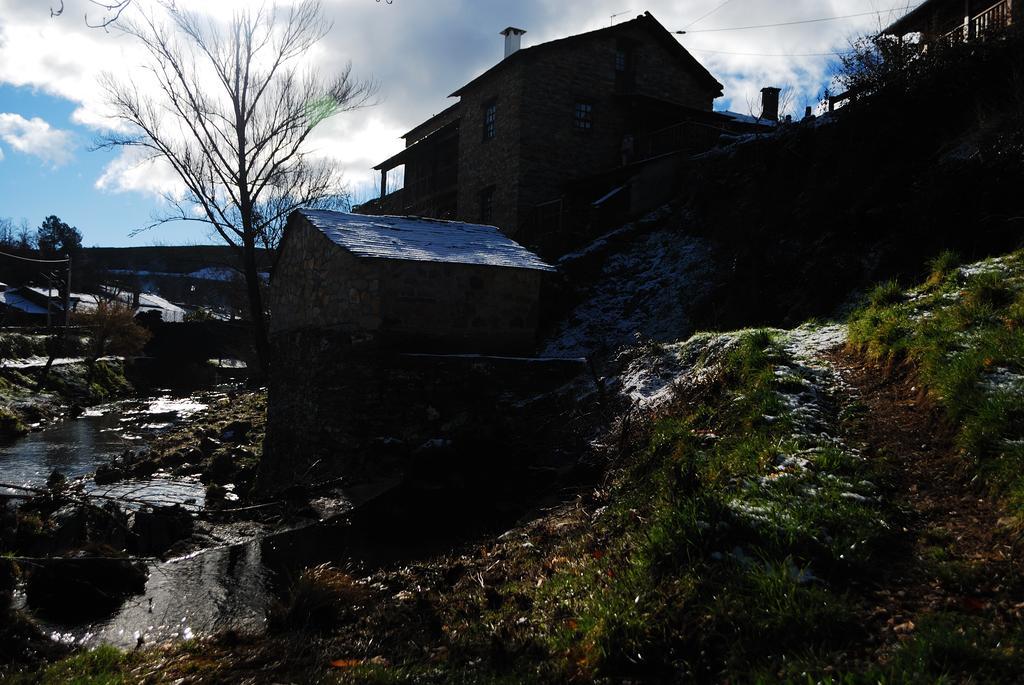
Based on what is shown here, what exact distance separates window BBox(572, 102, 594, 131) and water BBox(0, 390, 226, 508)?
1990 centimetres

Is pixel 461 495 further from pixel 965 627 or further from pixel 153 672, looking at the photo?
pixel 965 627

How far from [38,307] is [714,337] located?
53492mm

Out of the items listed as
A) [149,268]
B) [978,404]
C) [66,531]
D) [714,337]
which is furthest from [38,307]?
[978,404]

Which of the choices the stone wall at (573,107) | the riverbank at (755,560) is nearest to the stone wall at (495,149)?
the stone wall at (573,107)

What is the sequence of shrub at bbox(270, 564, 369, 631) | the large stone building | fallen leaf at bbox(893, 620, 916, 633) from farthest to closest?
the large stone building → shrub at bbox(270, 564, 369, 631) → fallen leaf at bbox(893, 620, 916, 633)

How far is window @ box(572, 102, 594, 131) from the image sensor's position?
27.0 m

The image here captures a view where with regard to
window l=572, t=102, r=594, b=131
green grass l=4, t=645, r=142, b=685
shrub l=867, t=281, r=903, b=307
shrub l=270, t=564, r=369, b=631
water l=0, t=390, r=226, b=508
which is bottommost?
water l=0, t=390, r=226, b=508

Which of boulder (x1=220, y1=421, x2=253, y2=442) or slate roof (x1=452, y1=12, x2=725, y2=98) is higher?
slate roof (x1=452, y1=12, x2=725, y2=98)

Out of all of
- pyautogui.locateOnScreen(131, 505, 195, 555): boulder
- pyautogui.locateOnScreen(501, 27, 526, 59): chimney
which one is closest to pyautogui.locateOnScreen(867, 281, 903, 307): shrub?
pyautogui.locateOnScreen(131, 505, 195, 555): boulder

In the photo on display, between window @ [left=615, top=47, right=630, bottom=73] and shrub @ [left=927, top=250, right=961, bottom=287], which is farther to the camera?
window @ [left=615, top=47, right=630, bottom=73]

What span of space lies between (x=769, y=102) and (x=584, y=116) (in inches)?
427

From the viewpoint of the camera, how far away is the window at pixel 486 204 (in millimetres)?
28330

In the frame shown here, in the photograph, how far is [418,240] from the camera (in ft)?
45.4

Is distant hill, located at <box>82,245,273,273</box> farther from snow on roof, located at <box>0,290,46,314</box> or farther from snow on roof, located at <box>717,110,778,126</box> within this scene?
snow on roof, located at <box>717,110,778,126</box>
